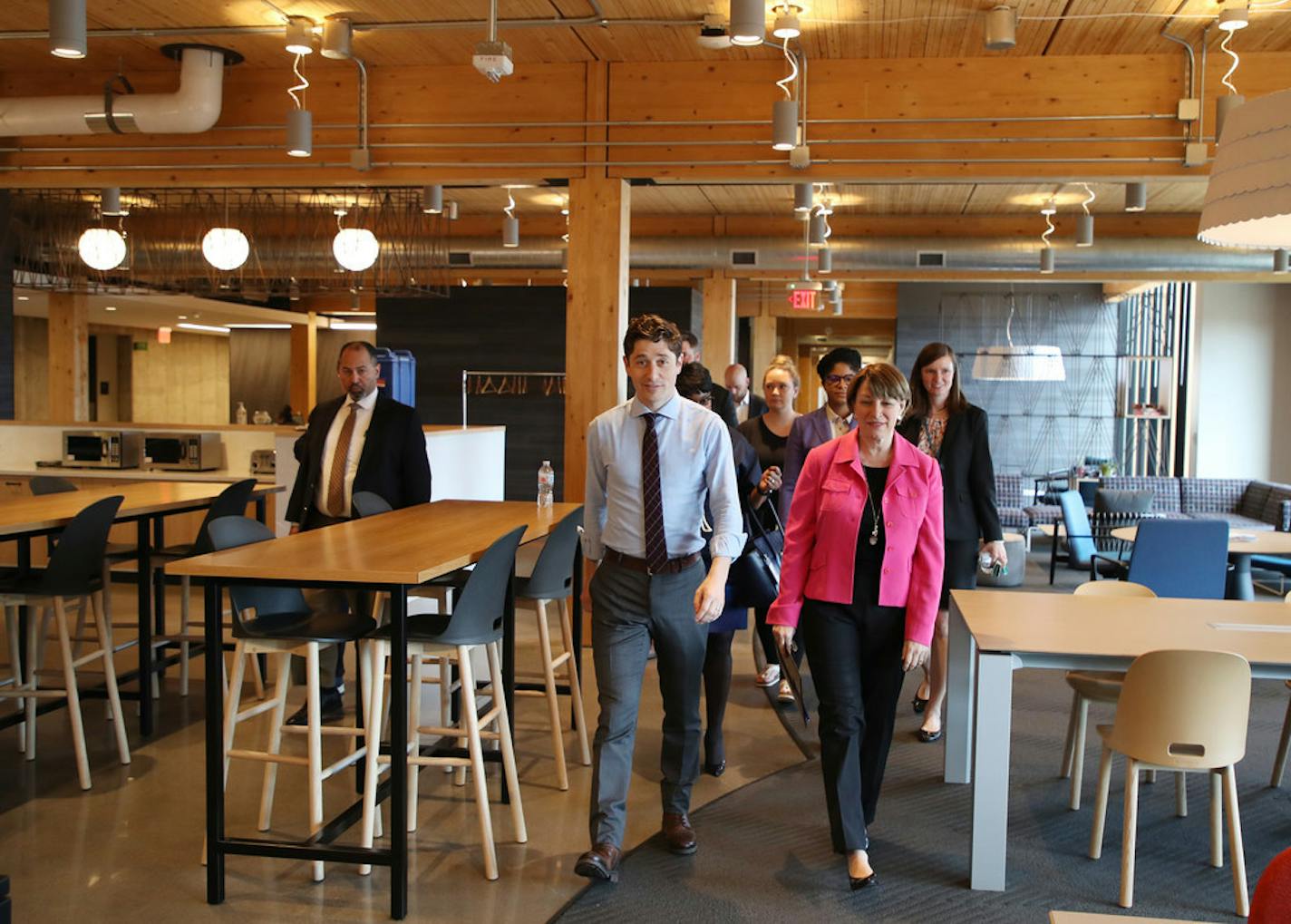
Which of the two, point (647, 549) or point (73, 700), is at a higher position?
point (647, 549)

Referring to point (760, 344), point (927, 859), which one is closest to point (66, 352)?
point (927, 859)

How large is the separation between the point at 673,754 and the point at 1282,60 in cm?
515

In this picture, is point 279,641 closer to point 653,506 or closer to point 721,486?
point 653,506

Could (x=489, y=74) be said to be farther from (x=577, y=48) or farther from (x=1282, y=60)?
(x=1282, y=60)

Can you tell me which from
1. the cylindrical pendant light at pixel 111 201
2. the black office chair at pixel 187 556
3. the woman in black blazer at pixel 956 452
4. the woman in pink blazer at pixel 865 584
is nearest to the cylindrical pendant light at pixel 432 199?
the cylindrical pendant light at pixel 111 201

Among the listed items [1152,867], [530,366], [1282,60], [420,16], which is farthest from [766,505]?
[530,366]

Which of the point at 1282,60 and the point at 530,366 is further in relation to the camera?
the point at 530,366

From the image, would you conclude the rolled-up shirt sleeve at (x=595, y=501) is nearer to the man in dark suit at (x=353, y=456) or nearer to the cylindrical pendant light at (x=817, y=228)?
the man in dark suit at (x=353, y=456)

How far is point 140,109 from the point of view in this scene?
6719 mm

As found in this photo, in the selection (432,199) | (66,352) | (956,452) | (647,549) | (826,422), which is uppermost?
(432,199)

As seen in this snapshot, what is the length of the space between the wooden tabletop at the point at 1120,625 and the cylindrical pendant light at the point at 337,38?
3.89m

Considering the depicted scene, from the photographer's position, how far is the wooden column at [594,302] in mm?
6926

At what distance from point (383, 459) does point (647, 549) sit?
81.8 inches

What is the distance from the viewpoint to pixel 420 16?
610 cm
